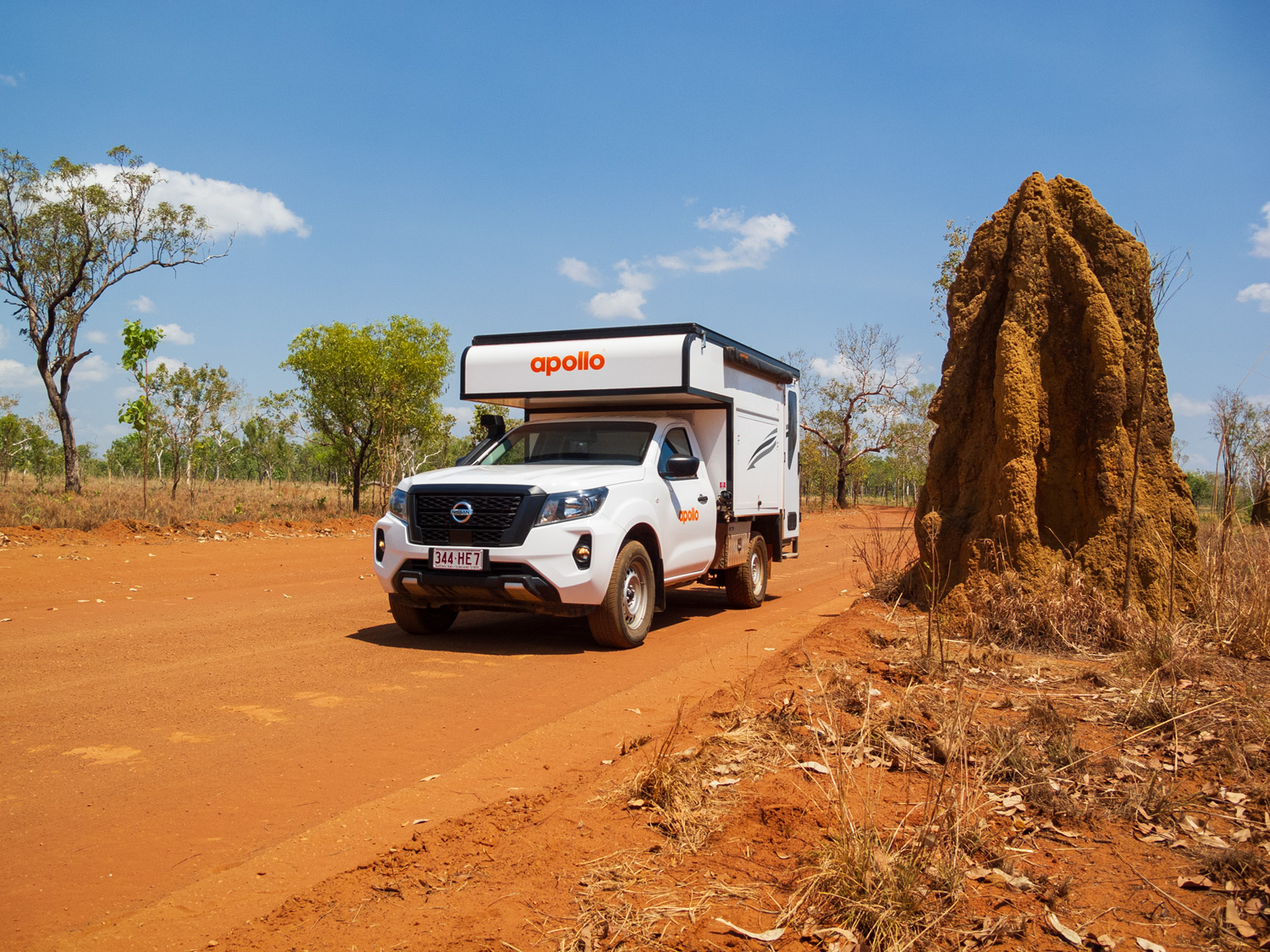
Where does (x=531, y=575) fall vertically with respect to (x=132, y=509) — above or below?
below

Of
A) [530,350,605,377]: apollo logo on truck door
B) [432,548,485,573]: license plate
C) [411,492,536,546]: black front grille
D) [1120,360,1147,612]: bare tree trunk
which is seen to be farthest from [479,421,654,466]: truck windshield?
[1120,360,1147,612]: bare tree trunk

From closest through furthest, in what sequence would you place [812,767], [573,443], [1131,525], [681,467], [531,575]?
[812,767] → [1131,525] → [531,575] → [681,467] → [573,443]

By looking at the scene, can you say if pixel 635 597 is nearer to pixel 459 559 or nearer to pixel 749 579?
pixel 459 559

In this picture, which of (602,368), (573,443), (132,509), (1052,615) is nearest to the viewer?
(1052,615)

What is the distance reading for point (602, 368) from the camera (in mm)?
9406

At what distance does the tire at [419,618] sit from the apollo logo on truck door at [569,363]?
8.92ft

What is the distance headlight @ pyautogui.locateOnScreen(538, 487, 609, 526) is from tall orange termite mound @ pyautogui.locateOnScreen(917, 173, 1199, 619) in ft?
10.1

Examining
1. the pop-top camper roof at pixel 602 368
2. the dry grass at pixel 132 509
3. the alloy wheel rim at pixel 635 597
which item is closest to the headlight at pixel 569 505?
the alloy wheel rim at pixel 635 597

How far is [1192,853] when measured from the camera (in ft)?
11.3

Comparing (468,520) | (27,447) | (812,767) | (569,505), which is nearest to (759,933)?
(812,767)

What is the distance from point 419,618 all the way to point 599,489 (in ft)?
7.23

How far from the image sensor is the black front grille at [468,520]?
25.8 ft

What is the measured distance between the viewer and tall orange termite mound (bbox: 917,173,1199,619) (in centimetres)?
760

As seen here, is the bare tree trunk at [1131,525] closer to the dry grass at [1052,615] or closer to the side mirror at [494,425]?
the dry grass at [1052,615]
